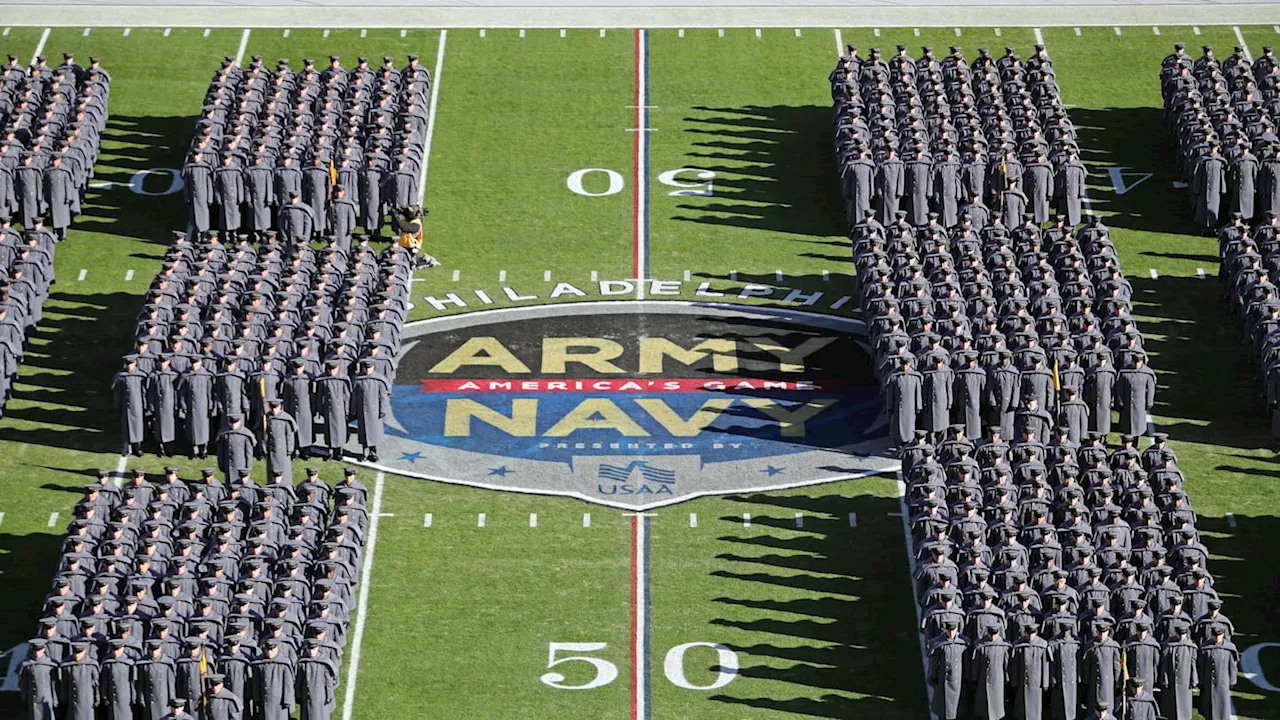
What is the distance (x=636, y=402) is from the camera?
44.0 m

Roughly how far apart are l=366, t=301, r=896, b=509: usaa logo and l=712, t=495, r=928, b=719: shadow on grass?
104cm

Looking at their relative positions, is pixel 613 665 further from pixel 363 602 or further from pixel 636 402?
pixel 636 402

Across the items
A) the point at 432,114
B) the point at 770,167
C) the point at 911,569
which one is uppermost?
the point at 432,114

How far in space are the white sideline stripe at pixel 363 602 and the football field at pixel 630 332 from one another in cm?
5

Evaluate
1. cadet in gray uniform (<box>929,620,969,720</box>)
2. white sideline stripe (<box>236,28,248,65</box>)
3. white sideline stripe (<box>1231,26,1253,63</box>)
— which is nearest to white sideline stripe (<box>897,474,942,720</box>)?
cadet in gray uniform (<box>929,620,969,720</box>)

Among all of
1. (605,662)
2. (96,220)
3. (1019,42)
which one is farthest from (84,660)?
(1019,42)

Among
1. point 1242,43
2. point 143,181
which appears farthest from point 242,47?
point 1242,43

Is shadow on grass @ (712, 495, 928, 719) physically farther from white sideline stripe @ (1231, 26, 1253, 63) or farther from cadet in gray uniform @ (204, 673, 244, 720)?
white sideline stripe @ (1231, 26, 1253, 63)

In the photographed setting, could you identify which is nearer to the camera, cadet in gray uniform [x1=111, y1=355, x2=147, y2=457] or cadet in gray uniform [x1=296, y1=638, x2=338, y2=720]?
cadet in gray uniform [x1=296, y1=638, x2=338, y2=720]

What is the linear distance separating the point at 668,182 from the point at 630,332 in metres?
5.33

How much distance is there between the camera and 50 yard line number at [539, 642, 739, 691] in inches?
1490

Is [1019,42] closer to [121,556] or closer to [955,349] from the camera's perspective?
[955,349]

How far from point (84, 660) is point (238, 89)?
16.6 m

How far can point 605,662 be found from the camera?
3834 cm
